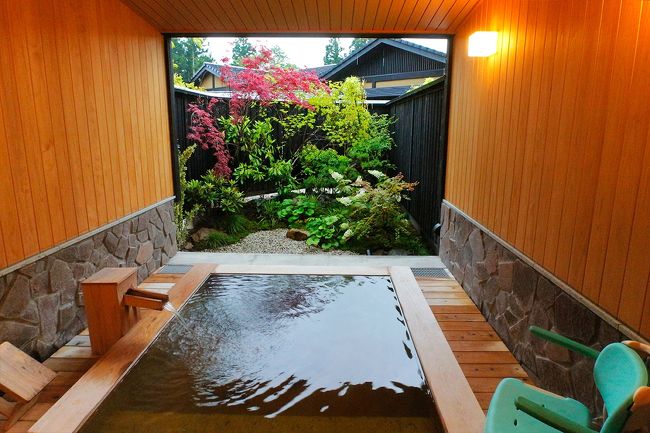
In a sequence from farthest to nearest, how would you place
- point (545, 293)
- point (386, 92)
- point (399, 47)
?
Answer: 1. point (386, 92)
2. point (399, 47)
3. point (545, 293)

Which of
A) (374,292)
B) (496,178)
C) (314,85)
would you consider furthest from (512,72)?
(314,85)

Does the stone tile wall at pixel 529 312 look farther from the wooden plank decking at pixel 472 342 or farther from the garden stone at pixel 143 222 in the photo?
the garden stone at pixel 143 222

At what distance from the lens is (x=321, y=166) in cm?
711

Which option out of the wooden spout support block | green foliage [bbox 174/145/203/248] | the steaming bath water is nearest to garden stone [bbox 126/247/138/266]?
the steaming bath water

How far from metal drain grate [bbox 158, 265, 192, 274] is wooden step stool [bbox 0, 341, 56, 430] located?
81.6 inches

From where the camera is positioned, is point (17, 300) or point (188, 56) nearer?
point (17, 300)

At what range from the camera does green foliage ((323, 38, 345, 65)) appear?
30.8 metres

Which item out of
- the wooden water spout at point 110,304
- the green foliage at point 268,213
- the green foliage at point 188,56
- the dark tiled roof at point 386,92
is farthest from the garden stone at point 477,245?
the green foliage at point 188,56

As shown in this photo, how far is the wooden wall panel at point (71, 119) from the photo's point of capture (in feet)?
7.85

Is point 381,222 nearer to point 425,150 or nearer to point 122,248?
point 425,150

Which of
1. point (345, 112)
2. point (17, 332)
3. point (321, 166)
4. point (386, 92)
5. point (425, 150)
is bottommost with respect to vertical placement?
point (17, 332)

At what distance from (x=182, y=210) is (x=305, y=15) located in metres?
3.03

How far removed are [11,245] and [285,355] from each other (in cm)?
171

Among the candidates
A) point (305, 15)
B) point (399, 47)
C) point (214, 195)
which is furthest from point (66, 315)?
Result: point (399, 47)
